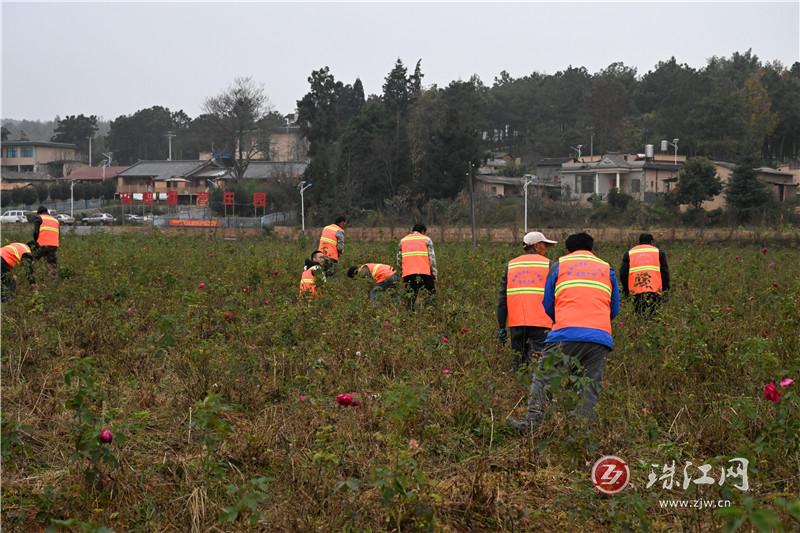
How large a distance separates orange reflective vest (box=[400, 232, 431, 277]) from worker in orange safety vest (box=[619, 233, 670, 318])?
230cm

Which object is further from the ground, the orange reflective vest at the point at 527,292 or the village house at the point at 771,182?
the village house at the point at 771,182

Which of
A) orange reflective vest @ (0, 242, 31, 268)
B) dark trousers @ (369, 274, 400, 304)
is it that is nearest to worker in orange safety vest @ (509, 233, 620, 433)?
dark trousers @ (369, 274, 400, 304)

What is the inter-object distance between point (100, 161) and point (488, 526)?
3442 inches

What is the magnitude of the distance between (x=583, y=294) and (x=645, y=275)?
3623 millimetres

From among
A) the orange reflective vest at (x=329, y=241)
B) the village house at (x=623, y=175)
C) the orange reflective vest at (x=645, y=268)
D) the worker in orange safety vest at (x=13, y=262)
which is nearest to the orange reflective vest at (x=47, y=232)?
the worker in orange safety vest at (x=13, y=262)

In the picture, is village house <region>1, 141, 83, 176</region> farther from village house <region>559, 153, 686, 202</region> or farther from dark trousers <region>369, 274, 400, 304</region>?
dark trousers <region>369, 274, 400, 304</region>

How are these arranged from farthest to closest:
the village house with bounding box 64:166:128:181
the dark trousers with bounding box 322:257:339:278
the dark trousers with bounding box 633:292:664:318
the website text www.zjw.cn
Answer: the village house with bounding box 64:166:128:181 → the dark trousers with bounding box 322:257:339:278 → the dark trousers with bounding box 633:292:664:318 → the website text www.zjw.cn

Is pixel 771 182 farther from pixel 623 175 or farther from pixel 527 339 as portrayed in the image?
pixel 527 339

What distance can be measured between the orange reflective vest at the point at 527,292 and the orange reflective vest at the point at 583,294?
43.4 inches

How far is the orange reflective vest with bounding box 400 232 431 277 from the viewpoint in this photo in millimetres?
10117

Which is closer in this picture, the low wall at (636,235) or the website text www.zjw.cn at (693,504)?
the website text www.zjw.cn at (693,504)

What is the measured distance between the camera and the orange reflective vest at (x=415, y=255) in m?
10.1

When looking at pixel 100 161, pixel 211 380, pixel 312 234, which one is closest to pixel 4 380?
pixel 211 380

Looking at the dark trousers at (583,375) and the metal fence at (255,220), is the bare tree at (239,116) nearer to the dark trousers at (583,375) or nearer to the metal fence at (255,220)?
the metal fence at (255,220)
